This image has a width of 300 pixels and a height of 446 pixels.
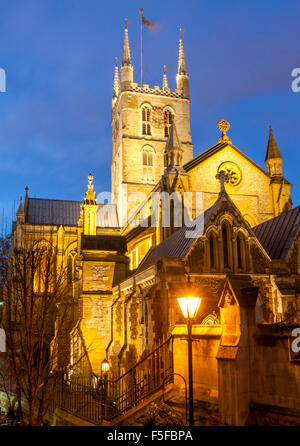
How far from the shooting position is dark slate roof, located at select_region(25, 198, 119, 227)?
5869 cm

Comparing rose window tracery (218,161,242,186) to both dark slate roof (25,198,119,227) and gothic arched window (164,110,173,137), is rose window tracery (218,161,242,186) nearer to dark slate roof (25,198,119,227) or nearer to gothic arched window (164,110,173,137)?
dark slate roof (25,198,119,227)

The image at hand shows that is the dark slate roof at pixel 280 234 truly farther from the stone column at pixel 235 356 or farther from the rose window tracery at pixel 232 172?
the stone column at pixel 235 356

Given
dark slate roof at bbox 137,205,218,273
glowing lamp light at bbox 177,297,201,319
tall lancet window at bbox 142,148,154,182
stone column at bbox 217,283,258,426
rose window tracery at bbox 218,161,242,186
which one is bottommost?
stone column at bbox 217,283,258,426

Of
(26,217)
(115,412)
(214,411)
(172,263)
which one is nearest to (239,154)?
(172,263)

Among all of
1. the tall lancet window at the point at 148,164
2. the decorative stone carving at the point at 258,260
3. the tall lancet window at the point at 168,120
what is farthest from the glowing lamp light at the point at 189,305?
the tall lancet window at the point at 168,120

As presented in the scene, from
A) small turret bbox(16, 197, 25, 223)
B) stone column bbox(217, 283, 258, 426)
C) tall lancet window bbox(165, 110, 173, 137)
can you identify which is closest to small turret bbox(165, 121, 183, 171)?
stone column bbox(217, 283, 258, 426)

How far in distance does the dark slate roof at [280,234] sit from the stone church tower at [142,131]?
34.6 meters

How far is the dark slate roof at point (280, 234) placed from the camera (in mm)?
21641

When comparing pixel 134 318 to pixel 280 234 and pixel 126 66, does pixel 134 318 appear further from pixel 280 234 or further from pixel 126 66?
pixel 126 66

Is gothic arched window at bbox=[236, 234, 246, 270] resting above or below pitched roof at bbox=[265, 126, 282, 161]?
below

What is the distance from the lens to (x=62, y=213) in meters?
60.5

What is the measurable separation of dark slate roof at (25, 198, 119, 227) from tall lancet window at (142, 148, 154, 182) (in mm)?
6775

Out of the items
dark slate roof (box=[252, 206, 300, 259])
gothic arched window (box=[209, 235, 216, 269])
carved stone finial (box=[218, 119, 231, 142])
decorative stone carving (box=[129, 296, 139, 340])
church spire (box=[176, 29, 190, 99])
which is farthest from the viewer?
church spire (box=[176, 29, 190, 99])
